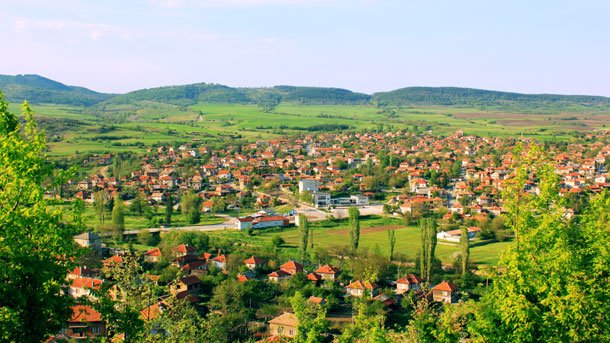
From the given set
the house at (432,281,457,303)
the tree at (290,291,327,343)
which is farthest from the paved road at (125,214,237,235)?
the tree at (290,291,327,343)

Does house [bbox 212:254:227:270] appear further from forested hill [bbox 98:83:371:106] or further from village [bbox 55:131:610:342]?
forested hill [bbox 98:83:371:106]

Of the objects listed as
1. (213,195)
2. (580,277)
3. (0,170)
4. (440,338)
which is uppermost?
(0,170)

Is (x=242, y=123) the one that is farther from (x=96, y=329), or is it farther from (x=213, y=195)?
(x=96, y=329)

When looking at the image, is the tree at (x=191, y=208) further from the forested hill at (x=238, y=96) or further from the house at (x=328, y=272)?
the forested hill at (x=238, y=96)

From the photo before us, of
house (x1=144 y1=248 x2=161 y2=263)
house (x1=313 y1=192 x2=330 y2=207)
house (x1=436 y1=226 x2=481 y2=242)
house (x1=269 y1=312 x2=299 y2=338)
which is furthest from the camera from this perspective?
house (x1=313 y1=192 x2=330 y2=207)

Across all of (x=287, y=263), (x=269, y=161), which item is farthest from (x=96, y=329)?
(x=269, y=161)
